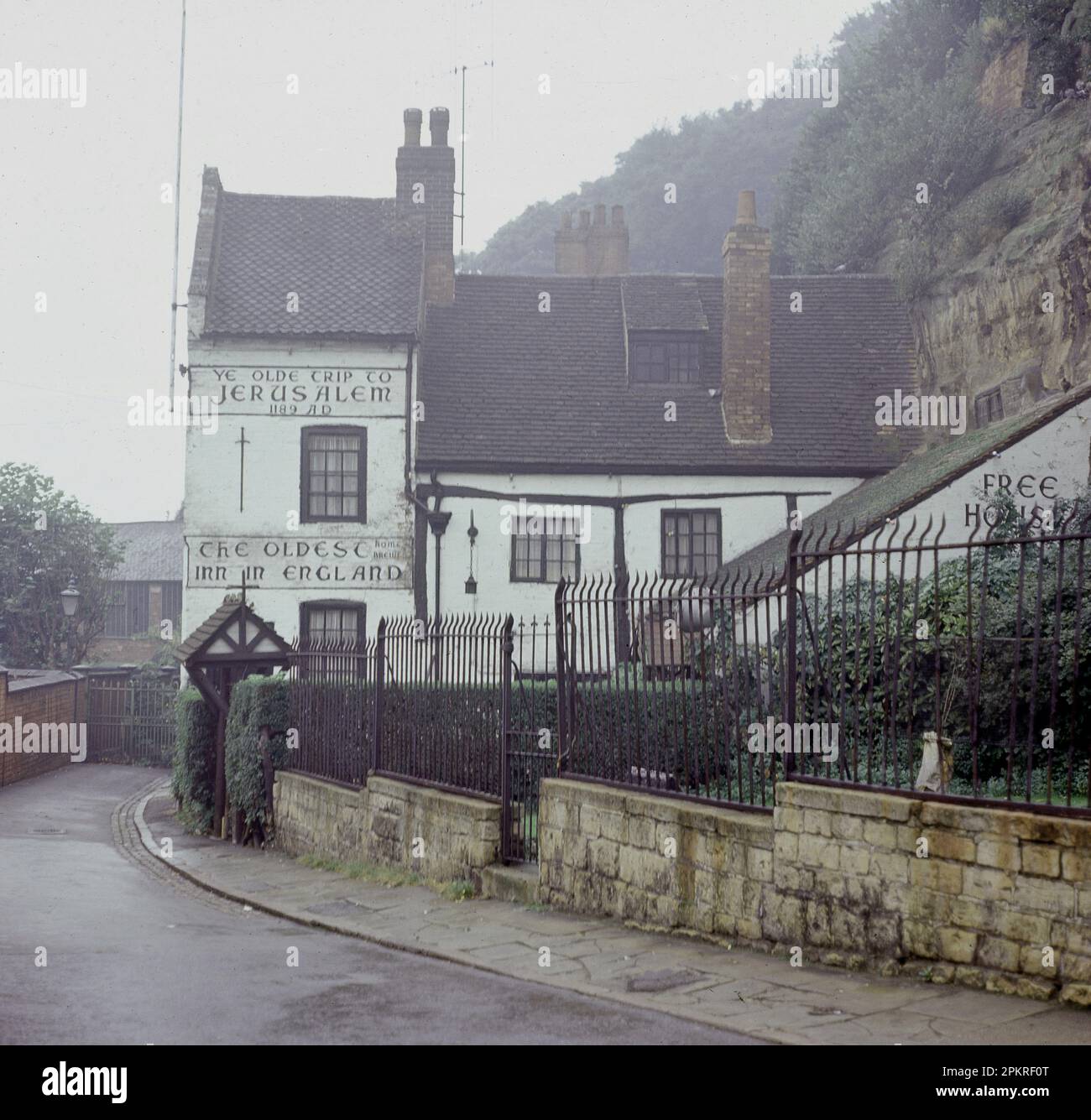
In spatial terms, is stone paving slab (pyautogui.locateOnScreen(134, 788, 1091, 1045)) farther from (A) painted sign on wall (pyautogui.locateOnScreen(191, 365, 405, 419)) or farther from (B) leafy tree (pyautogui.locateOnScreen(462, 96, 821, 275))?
(B) leafy tree (pyautogui.locateOnScreen(462, 96, 821, 275))

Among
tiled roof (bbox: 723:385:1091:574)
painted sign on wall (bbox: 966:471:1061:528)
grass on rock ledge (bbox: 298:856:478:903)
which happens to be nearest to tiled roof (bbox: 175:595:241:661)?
grass on rock ledge (bbox: 298:856:478:903)

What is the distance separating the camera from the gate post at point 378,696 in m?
14.6

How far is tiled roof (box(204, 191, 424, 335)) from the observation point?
25484 mm

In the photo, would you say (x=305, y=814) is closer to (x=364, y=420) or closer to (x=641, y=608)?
(x=641, y=608)

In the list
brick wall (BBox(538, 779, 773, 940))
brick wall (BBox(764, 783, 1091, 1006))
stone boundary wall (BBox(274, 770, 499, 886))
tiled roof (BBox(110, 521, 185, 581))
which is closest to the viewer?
brick wall (BBox(764, 783, 1091, 1006))

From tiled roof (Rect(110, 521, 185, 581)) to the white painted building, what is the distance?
3521 centimetres

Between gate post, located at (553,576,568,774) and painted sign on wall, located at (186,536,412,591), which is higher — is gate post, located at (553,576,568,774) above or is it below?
below

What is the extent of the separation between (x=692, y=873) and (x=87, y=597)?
111 ft

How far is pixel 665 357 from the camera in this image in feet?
88.3

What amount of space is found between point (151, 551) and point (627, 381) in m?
40.1

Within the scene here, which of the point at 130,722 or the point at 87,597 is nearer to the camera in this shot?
the point at 130,722

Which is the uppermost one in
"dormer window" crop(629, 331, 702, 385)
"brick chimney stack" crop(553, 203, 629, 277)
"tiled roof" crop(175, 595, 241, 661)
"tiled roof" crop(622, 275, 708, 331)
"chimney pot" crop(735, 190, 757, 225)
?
"brick chimney stack" crop(553, 203, 629, 277)

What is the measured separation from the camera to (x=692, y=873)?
9625mm

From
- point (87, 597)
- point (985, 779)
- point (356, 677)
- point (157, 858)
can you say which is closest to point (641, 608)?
point (985, 779)
